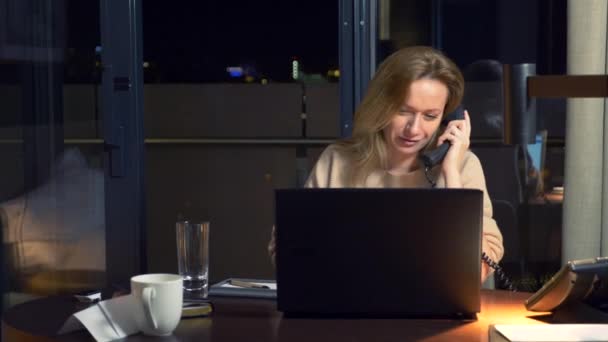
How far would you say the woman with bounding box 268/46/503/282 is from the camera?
2.59 metres

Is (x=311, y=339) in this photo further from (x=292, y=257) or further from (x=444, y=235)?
(x=444, y=235)

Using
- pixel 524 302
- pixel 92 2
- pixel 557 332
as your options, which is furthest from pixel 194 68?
pixel 557 332

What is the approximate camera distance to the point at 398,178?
2.63 m

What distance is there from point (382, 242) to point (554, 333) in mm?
428

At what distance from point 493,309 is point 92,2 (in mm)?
2412

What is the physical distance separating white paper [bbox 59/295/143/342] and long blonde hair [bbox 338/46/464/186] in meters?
1.08

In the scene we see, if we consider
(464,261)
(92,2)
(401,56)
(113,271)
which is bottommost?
(113,271)

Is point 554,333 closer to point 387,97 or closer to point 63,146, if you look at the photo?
point 387,97

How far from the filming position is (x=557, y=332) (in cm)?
140

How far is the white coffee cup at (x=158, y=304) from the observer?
1687 mm

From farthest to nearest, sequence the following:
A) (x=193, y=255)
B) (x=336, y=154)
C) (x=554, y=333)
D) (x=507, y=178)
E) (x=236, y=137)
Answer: (x=236, y=137) < (x=507, y=178) < (x=336, y=154) < (x=193, y=255) < (x=554, y=333)

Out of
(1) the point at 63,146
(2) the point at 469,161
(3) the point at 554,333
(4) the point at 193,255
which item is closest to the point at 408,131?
(2) the point at 469,161

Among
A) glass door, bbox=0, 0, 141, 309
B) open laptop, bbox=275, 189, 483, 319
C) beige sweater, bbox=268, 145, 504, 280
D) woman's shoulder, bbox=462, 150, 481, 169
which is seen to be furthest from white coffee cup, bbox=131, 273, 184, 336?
glass door, bbox=0, 0, 141, 309

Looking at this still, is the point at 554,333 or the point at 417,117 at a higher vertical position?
the point at 417,117
